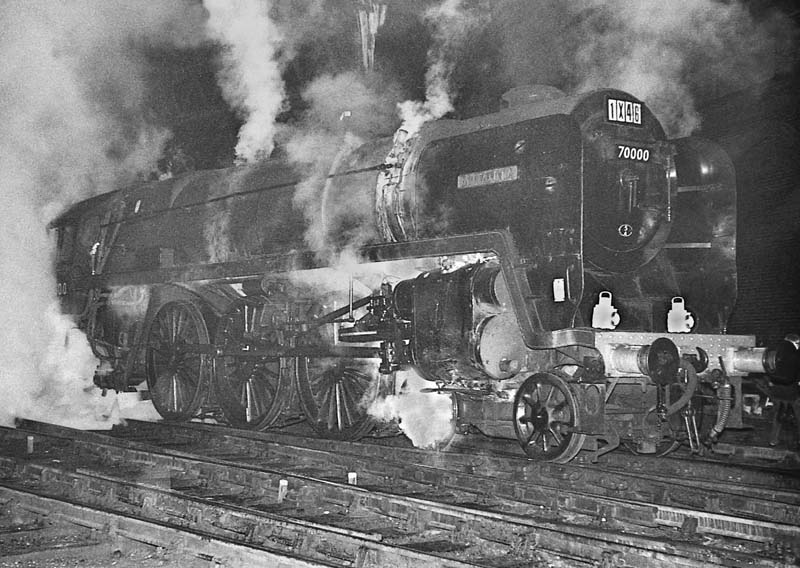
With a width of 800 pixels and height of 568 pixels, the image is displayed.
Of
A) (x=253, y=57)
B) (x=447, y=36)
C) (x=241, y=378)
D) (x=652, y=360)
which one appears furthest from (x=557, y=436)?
(x=447, y=36)

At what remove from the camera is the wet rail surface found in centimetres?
428

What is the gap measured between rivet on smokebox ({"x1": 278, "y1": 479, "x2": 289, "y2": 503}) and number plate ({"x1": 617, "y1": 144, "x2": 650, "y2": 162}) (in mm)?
3005

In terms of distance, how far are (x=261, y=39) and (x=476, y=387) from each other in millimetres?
6560

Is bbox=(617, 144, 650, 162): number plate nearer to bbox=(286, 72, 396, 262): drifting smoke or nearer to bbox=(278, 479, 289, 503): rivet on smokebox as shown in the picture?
→ bbox=(286, 72, 396, 262): drifting smoke

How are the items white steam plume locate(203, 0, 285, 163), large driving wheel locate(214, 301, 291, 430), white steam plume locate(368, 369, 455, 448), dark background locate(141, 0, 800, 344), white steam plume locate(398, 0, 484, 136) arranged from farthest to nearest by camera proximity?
white steam plume locate(398, 0, 484, 136) < dark background locate(141, 0, 800, 344) < white steam plume locate(203, 0, 285, 163) < large driving wheel locate(214, 301, 291, 430) < white steam plume locate(368, 369, 455, 448)

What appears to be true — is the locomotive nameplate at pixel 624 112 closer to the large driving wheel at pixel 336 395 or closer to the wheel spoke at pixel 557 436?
the wheel spoke at pixel 557 436

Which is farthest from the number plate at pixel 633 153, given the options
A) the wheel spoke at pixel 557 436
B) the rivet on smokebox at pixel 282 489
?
the rivet on smokebox at pixel 282 489

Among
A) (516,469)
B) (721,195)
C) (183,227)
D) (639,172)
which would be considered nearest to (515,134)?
(639,172)

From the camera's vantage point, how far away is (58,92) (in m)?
12.0

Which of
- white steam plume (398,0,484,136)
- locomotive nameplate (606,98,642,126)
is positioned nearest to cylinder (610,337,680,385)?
locomotive nameplate (606,98,642,126)

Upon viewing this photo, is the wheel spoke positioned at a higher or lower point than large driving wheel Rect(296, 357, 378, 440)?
lower

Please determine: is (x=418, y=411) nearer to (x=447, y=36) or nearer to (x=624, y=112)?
(x=624, y=112)

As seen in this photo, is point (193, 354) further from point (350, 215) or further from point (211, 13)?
point (211, 13)

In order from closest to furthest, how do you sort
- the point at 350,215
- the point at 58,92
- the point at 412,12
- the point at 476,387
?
the point at 476,387 → the point at 350,215 → the point at 58,92 → the point at 412,12
